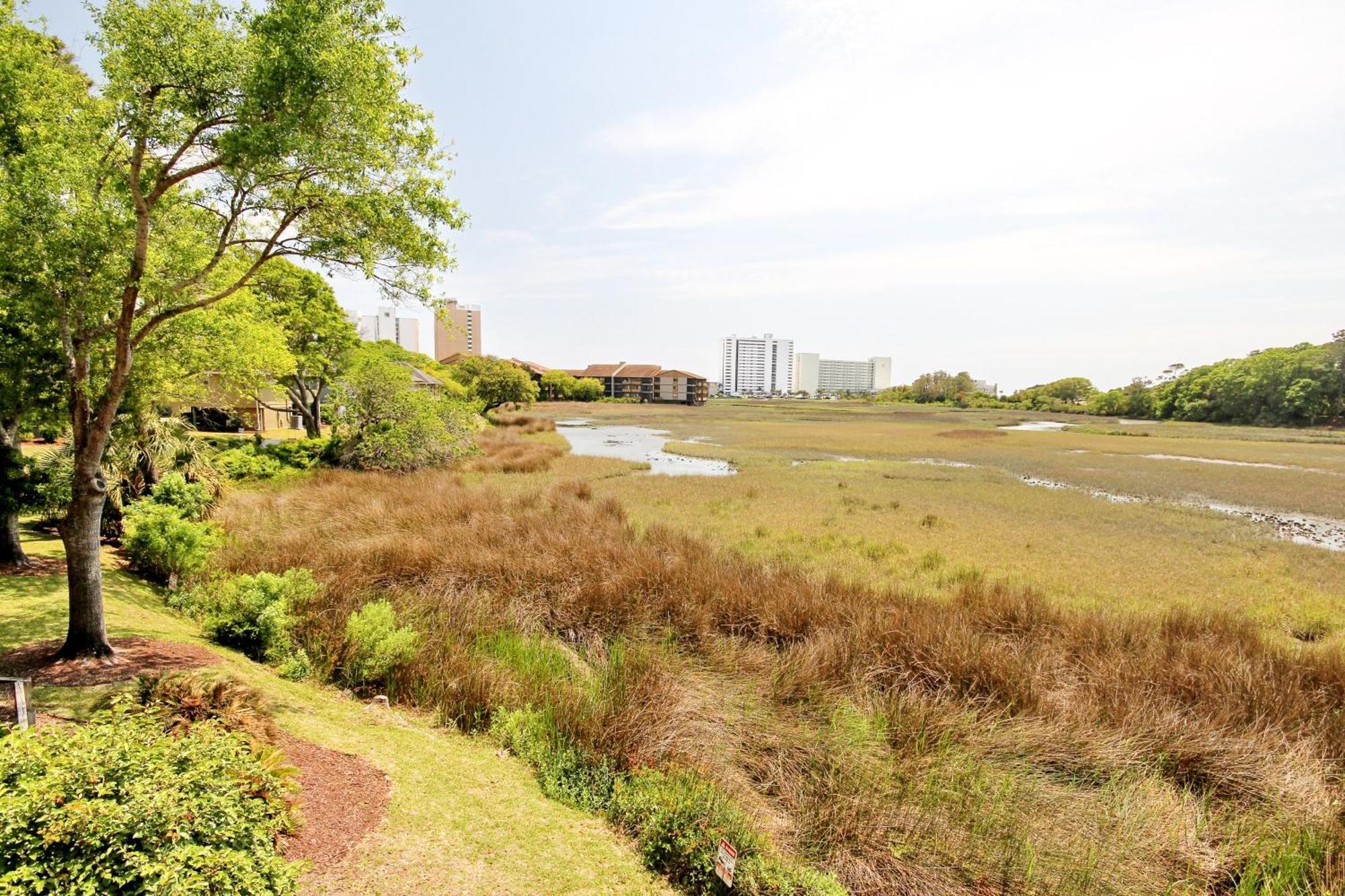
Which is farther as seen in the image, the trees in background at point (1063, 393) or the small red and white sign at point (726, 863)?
the trees in background at point (1063, 393)

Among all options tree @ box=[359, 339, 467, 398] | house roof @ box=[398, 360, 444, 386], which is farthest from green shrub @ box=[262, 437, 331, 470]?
house roof @ box=[398, 360, 444, 386]

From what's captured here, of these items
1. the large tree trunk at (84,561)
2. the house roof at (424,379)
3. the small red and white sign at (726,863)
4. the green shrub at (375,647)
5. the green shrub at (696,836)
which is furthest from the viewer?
the house roof at (424,379)

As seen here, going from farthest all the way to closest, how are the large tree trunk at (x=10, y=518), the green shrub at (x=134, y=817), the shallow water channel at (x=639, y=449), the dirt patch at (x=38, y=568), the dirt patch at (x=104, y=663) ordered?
the shallow water channel at (x=639, y=449), the dirt patch at (x=38, y=568), the large tree trunk at (x=10, y=518), the dirt patch at (x=104, y=663), the green shrub at (x=134, y=817)

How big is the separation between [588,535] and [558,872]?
24.6 feet

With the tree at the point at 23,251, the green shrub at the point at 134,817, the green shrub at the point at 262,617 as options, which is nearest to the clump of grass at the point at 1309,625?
the green shrub at the point at 134,817

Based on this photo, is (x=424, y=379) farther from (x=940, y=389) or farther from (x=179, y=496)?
(x=940, y=389)

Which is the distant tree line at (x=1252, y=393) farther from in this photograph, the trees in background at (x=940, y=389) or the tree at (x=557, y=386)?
the tree at (x=557, y=386)

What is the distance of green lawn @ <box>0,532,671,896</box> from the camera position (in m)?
3.20

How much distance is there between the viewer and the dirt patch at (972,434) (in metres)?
46.6

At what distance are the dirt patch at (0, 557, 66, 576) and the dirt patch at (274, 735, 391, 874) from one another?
583cm

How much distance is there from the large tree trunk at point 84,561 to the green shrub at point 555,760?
3.65 m

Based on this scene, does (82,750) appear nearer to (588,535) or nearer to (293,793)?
(293,793)

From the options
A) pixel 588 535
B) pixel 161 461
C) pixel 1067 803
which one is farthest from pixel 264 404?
pixel 1067 803

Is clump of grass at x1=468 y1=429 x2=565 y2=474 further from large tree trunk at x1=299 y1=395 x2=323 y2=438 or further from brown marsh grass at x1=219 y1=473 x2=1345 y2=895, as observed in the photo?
brown marsh grass at x1=219 y1=473 x2=1345 y2=895
